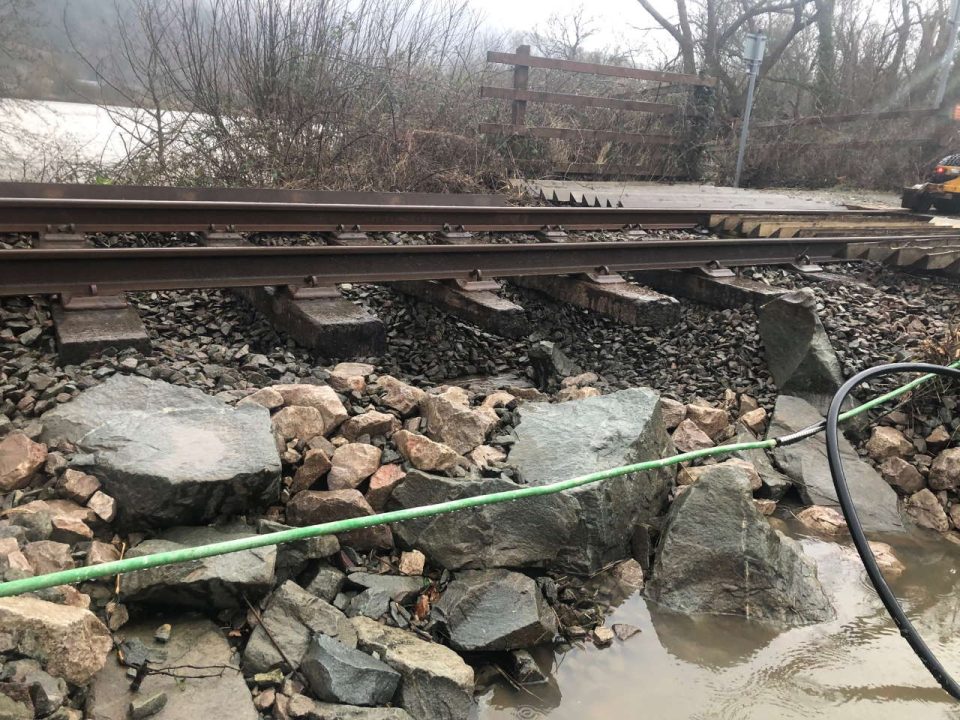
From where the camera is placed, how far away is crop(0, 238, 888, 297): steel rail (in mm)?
4445

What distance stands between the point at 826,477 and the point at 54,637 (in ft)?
12.3

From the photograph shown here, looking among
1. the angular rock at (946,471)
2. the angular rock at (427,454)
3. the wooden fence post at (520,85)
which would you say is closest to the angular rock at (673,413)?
the angular rock at (946,471)

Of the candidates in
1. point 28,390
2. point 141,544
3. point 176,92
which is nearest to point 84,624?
point 141,544

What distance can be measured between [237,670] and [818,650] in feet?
7.22

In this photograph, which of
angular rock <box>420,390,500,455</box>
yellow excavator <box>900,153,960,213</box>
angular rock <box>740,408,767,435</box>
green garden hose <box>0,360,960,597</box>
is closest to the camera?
green garden hose <box>0,360,960,597</box>

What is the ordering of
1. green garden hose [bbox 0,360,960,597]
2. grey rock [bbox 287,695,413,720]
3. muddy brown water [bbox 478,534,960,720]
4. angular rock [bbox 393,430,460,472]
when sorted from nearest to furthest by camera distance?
green garden hose [bbox 0,360,960,597]
grey rock [bbox 287,695,413,720]
muddy brown water [bbox 478,534,960,720]
angular rock [bbox 393,430,460,472]

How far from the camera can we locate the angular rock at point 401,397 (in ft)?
12.6

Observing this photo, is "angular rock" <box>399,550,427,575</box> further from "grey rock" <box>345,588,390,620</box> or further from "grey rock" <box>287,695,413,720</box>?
"grey rock" <box>287,695,413,720</box>

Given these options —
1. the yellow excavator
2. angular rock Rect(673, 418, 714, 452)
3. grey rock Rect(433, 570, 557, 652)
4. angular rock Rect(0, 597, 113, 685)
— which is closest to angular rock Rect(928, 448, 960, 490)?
angular rock Rect(673, 418, 714, 452)

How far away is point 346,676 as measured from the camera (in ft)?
8.05

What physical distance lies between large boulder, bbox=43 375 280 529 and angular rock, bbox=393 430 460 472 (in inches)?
23.1

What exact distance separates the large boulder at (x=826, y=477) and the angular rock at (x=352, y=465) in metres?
2.36

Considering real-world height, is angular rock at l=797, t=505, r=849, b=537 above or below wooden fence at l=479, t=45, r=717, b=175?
below

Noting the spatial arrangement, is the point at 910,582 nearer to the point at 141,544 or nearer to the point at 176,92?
the point at 141,544
